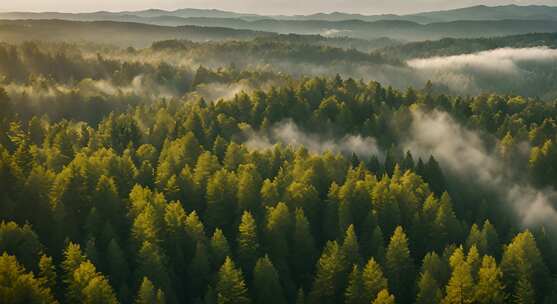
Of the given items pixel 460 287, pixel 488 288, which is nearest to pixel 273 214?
pixel 460 287

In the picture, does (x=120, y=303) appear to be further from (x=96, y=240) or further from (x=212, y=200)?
(x=212, y=200)

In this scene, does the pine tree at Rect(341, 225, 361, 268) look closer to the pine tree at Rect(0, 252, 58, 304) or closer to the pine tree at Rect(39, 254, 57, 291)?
the pine tree at Rect(39, 254, 57, 291)

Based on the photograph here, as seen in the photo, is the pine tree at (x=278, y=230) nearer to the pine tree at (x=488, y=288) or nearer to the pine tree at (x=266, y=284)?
the pine tree at (x=266, y=284)

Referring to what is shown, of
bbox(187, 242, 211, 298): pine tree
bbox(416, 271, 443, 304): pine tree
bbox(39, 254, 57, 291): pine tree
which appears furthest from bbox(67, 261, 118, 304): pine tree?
bbox(416, 271, 443, 304): pine tree

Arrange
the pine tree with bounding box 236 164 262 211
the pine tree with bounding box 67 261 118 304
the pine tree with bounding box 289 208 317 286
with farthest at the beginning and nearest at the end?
the pine tree with bounding box 236 164 262 211
the pine tree with bounding box 289 208 317 286
the pine tree with bounding box 67 261 118 304

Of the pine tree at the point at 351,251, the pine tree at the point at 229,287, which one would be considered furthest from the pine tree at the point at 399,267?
the pine tree at the point at 229,287

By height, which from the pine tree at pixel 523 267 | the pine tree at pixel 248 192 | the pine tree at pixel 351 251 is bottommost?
the pine tree at pixel 523 267
